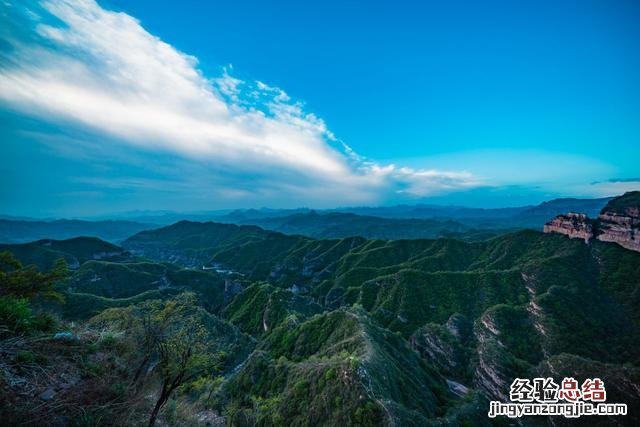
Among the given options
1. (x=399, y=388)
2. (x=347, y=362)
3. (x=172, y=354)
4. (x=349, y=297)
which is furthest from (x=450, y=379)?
(x=172, y=354)

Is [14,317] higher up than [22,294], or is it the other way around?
[14,317]

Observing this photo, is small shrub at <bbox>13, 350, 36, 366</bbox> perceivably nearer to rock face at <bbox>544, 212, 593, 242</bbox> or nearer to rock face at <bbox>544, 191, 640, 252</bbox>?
rock face at <bbox>544, 191, 640, 252</bbox>

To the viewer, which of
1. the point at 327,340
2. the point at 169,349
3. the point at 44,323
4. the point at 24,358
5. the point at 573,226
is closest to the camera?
the point at 24,358

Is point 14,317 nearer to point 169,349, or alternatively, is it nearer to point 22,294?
point 22,294

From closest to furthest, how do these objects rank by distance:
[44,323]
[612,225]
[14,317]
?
[14,317] → [44,323] → [612,225]

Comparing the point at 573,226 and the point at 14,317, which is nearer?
the point at 14,317

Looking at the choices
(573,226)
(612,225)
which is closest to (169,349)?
(612,225)

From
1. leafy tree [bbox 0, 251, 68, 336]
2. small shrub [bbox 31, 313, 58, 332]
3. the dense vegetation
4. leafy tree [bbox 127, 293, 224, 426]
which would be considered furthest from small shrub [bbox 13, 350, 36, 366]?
leafy tree [bbox 127, 293, 224, 426]

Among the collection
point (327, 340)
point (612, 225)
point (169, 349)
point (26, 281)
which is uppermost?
point (612, 225)
